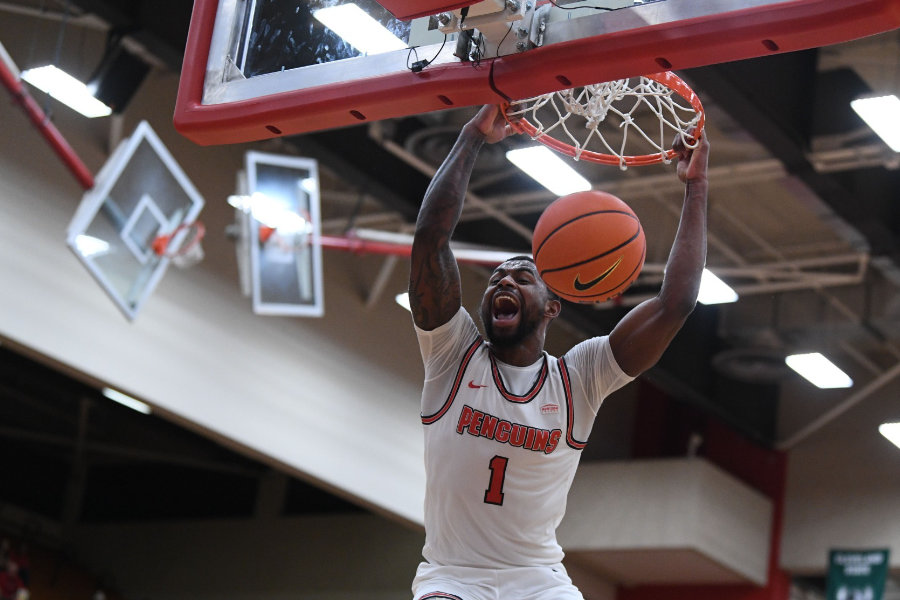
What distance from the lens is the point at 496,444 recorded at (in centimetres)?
442

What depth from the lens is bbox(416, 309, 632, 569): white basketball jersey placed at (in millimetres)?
4395

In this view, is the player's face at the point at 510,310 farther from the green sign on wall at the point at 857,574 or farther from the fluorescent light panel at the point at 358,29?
the green sign on wall at the point at 857,574

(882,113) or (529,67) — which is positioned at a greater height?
(882,113)

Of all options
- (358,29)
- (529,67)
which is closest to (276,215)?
(358,29)

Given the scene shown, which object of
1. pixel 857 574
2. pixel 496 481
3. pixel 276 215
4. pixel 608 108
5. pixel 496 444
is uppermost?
pixel 276 215

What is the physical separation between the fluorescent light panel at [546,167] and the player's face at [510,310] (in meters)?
6.88

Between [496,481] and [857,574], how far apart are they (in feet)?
45.1

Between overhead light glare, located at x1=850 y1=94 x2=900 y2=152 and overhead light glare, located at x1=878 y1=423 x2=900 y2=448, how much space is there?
669 centimetres

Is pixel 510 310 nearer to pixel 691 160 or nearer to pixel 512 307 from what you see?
pixel 512 307

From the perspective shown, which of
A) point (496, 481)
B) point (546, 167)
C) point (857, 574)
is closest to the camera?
point (496, 481)

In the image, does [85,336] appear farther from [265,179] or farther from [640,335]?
[640,335]

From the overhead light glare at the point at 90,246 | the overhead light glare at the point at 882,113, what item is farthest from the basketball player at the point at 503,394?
the overhead light glare at the point at 882,113

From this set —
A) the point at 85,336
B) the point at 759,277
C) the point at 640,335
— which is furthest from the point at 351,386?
the point at 640,335

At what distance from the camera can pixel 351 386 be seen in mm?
15195
